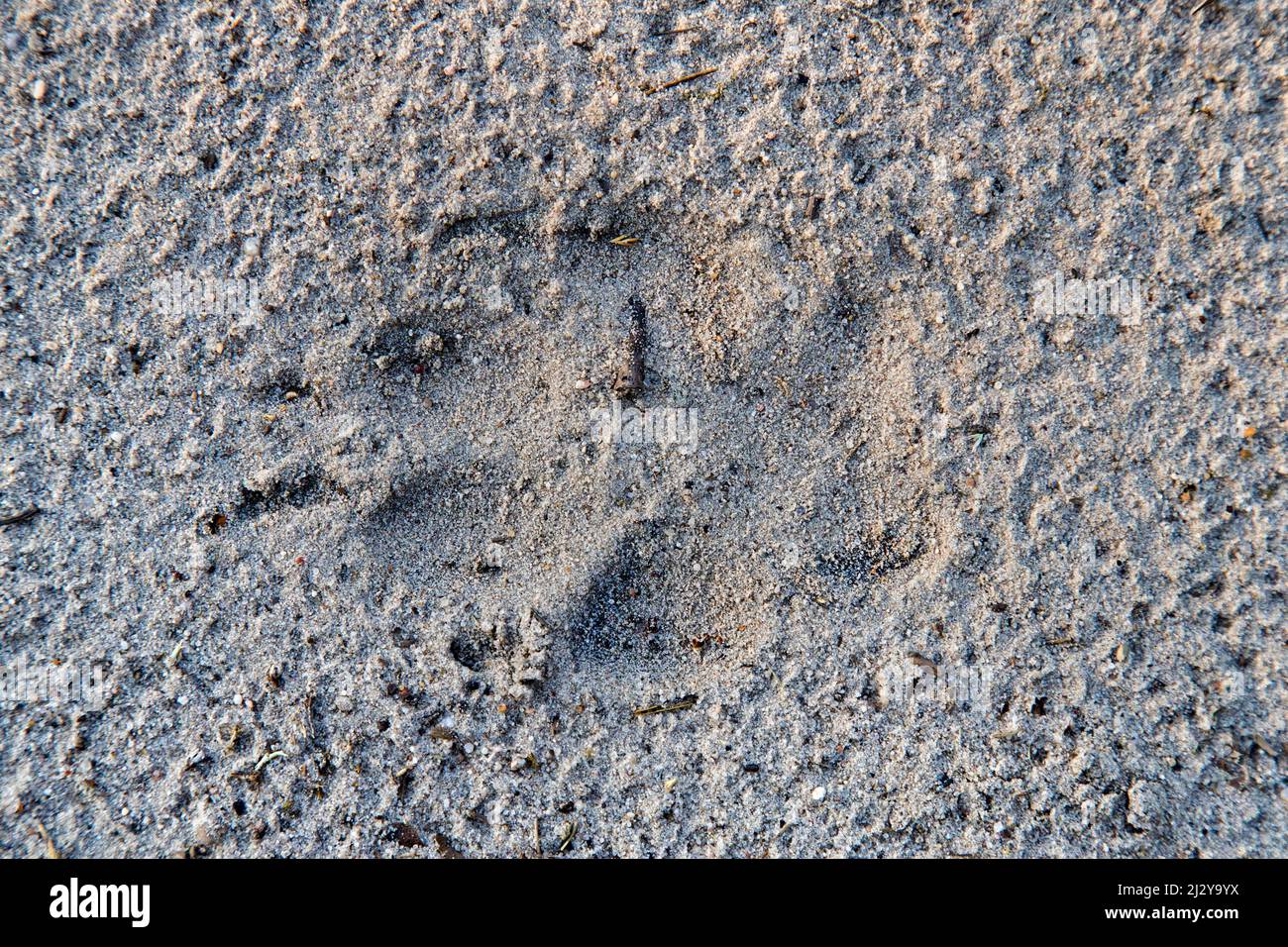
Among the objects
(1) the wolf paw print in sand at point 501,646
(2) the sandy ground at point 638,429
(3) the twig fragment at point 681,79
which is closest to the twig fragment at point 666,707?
(2) the sandy ground at point 638,429

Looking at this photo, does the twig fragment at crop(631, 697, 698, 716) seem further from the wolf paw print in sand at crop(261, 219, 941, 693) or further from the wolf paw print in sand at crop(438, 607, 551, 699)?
the wolf paw print in sand at crop(438, 607, 551, 699)

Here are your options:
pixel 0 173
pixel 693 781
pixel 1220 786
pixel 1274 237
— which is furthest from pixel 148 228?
pixel 1220 786

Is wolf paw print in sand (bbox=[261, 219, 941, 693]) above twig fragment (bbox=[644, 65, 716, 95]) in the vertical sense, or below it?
below

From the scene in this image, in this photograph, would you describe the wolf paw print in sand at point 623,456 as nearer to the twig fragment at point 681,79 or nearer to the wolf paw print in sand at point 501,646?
the wolf paw print in sand at point 501,646

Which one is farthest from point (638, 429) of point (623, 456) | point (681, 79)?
point (681, 79)

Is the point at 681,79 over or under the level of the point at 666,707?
over

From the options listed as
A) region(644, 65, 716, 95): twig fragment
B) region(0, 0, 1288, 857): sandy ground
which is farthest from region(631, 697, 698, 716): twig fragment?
region(644, 65, 716, 95): twig fragment

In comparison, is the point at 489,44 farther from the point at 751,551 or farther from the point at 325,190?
the point at 751,551

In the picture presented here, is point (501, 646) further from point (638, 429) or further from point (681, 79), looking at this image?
point (681, 79)
